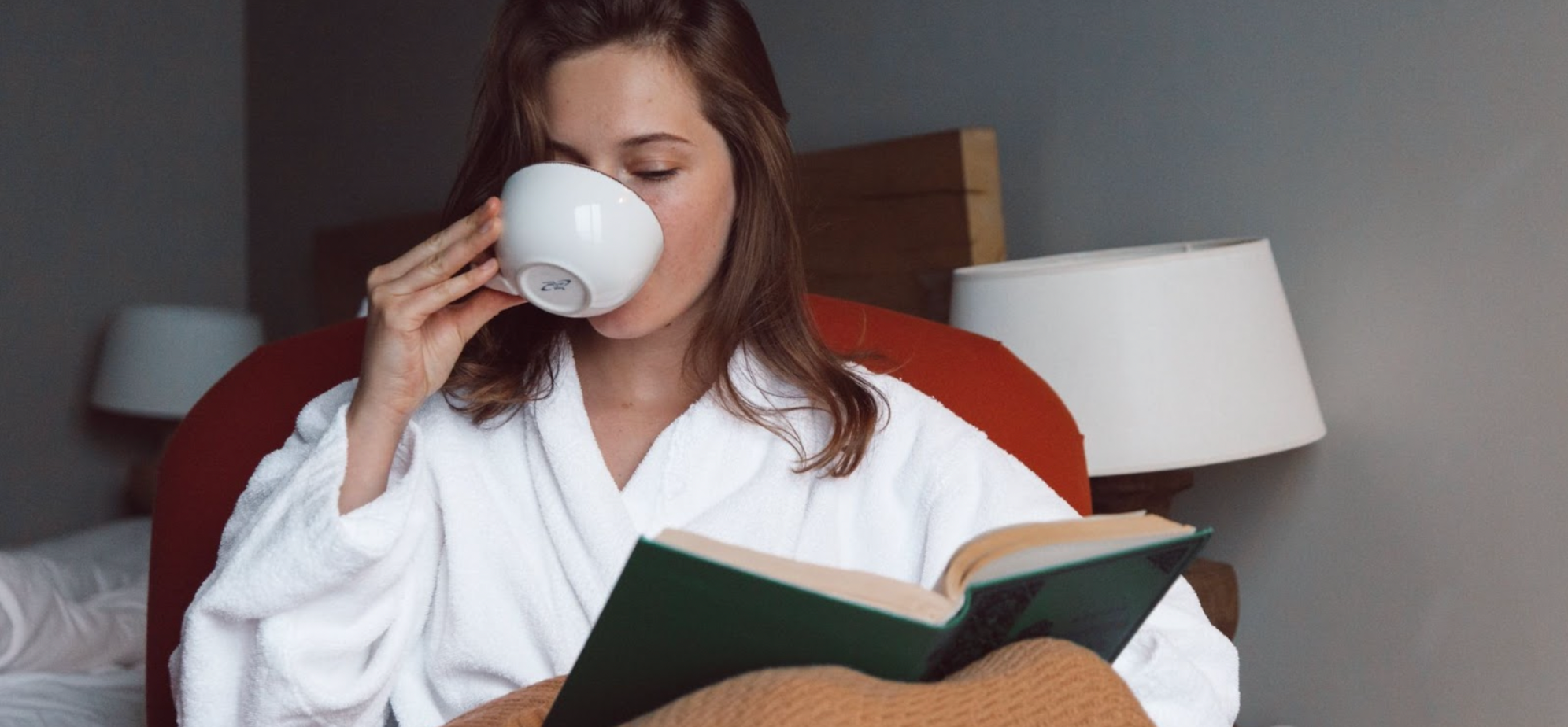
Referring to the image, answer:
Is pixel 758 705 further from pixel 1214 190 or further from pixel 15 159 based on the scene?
pixel 15 159

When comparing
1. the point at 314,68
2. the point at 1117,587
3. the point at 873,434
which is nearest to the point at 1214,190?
the point at 873,434

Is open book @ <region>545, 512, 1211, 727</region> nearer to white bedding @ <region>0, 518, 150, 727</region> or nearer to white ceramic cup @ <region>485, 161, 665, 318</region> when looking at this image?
white ceramic cup @ <region>485, 161, 665, 318</region>

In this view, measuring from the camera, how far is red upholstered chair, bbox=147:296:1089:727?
1384 millimetres

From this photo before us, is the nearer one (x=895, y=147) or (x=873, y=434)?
(x=873, y=434)

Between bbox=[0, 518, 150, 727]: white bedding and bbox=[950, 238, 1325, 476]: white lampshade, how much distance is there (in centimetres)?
121

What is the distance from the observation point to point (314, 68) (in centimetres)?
386

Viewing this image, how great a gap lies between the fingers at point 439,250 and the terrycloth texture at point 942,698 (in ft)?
1.38

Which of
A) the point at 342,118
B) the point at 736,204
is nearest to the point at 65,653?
the point at 736,204

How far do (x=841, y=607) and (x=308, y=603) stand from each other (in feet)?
1.81

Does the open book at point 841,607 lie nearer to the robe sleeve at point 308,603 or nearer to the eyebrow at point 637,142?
the robe sleeve at point 308,603

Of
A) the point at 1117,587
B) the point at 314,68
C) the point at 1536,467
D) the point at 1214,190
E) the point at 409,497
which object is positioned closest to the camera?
the point at 1117,587

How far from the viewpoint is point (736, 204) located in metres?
1.31

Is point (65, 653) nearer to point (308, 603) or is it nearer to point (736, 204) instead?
point (308, 603)

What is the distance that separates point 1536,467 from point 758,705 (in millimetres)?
1185
